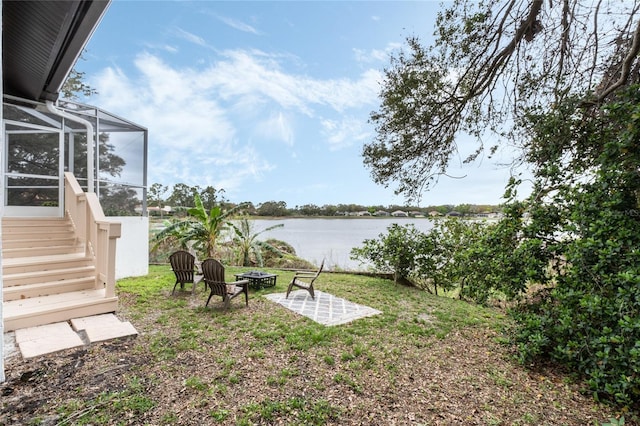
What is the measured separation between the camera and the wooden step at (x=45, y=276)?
194 inches

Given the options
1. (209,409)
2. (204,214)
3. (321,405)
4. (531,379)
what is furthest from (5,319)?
(531,379)

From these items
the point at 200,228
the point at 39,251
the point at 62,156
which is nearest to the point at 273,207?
the point at 200,228

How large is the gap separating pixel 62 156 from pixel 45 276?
3.77 meters

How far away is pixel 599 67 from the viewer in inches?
189

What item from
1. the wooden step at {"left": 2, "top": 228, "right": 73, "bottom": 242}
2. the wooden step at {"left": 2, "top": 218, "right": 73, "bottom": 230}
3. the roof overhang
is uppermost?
the roof overhang

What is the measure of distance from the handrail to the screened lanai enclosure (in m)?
0.46

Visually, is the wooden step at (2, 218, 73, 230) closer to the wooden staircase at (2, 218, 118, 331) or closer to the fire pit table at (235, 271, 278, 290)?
the wooden staircase at (2, 218, 118, 331)

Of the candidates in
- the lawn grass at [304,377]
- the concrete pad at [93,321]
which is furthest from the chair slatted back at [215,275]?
the concrete pad at [93,321]

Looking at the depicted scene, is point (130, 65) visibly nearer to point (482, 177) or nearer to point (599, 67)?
point (482, 177)

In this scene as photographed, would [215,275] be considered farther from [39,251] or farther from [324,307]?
[39,251]

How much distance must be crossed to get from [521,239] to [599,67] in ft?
10.7

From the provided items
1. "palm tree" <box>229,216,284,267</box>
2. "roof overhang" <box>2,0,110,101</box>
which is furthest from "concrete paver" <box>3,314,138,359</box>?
"palm tree" <box>229,216,284,267</box>

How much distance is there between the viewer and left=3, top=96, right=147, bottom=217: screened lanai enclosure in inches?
272

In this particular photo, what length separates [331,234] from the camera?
Result: 1512 cm
